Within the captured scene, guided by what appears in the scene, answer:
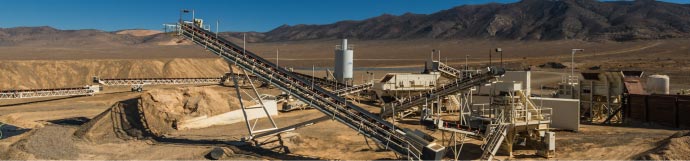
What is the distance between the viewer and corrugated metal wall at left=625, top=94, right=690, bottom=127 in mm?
26812

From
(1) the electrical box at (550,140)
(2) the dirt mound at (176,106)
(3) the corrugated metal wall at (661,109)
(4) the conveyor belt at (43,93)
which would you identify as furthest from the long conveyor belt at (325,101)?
(4) the conveyor belt at (43,93)

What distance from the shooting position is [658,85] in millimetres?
30641

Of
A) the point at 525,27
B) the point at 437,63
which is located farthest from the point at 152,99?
the point at 525,27

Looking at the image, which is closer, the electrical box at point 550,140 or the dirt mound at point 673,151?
the dirt mound at point 673,151

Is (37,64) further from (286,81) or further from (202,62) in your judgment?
(286,81)

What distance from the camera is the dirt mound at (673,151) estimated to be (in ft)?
55.3

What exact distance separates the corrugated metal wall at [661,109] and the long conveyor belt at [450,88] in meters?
10.5

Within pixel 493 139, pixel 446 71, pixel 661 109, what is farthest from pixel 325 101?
pixel 661 109

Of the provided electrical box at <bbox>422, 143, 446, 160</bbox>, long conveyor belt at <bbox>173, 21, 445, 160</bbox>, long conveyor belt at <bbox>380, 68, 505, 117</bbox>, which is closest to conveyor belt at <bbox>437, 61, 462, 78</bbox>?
long conveyor belt at <bbox>380, 68, 505, 117</bbox>

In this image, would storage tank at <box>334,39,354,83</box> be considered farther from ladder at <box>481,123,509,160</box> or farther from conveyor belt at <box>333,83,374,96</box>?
ladder at <box>481,123,509,160</box>

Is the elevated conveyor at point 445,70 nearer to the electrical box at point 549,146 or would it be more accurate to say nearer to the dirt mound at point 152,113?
the dirt mound at point 152,113

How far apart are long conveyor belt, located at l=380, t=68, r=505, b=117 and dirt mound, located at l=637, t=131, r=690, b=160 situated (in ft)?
19.2

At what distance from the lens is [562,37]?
172 metres

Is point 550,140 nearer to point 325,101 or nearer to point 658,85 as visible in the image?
point 325,101
